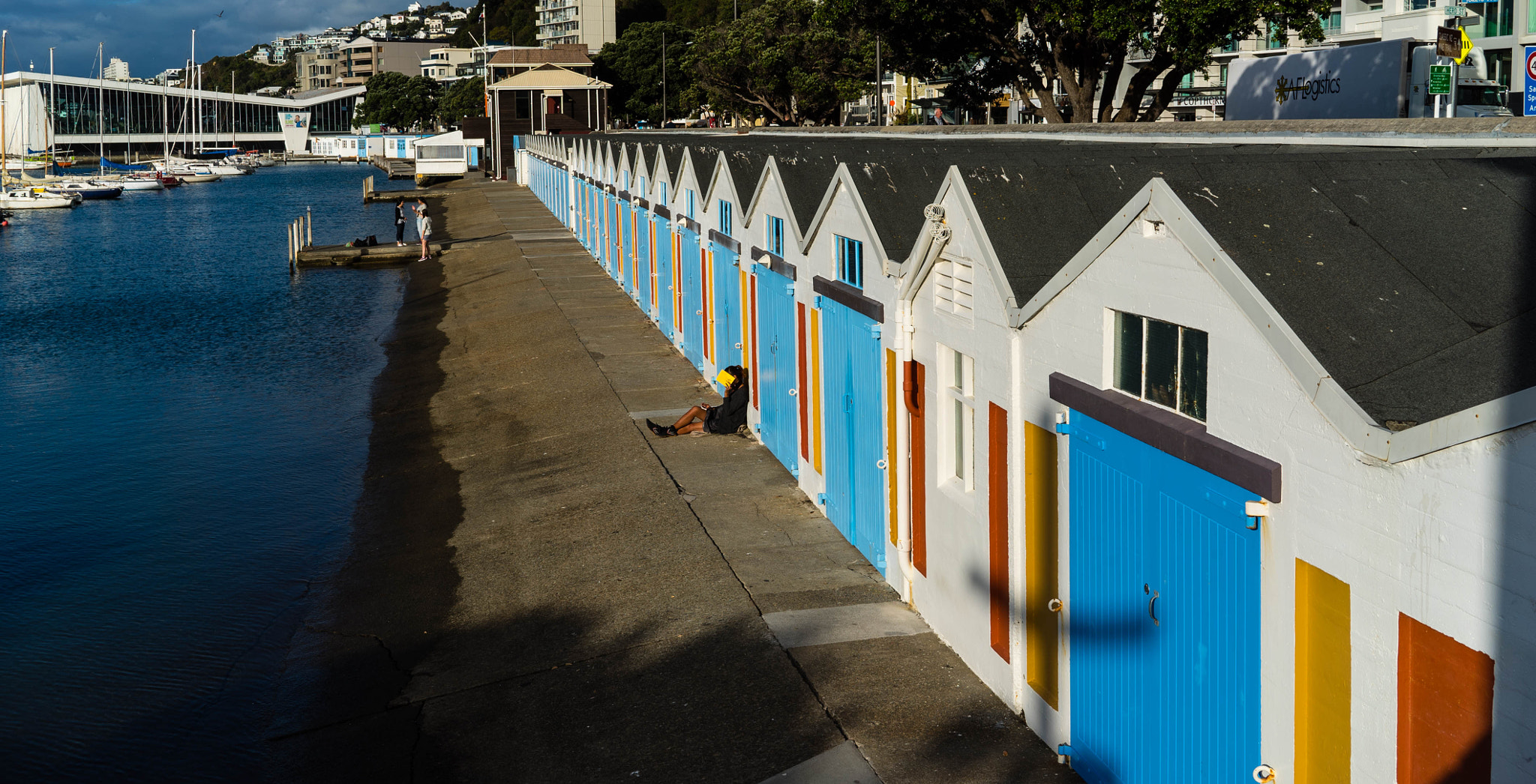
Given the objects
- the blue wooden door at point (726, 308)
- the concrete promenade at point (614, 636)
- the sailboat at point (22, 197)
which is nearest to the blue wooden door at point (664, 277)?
the blue wooden door at point (726, 308)

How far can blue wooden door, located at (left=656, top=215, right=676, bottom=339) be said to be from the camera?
23.7 meters

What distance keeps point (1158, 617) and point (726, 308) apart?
487 inches

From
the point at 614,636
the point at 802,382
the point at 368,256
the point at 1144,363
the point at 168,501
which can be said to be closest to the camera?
the point at 1144,363

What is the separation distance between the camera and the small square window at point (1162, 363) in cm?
606

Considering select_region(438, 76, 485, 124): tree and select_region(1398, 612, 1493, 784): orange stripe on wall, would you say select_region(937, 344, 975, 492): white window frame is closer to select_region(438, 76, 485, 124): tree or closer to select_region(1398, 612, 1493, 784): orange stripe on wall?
select_region(1398, 612, 1493, 784): orange stripe on wall

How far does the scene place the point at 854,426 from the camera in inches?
472

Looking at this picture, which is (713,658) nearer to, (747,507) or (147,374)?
(747,507)

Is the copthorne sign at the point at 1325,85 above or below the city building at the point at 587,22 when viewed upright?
below

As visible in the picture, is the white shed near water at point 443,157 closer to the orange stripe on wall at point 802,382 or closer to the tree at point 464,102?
the tree at point 464,102

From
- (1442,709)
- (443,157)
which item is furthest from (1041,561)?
(443,157)

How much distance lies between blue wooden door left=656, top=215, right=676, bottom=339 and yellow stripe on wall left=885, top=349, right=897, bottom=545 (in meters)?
12.6

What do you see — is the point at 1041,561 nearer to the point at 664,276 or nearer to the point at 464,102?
the point at 664,276

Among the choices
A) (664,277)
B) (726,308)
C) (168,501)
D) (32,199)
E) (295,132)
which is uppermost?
(295,132)

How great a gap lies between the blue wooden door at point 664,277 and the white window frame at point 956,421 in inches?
548
